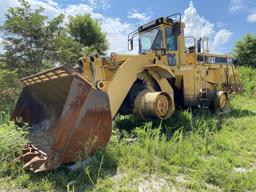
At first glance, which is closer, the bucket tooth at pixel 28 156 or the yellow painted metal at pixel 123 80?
the bucket tooth at pixel 28 156

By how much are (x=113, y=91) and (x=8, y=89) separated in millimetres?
6904

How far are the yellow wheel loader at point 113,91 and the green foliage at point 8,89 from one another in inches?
194

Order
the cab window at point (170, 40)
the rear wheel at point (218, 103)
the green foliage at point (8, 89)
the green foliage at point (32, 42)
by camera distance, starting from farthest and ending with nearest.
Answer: the green foliage at point (32, 42)
the green foliage at point (8, 89)
the rear wheel at point (218, 103)
the cab window at point (170, 40)

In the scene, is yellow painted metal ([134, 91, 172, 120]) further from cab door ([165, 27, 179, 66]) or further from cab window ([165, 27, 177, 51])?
cab window ([165, 27, 177, 51])

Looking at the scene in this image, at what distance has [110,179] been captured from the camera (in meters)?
4.39

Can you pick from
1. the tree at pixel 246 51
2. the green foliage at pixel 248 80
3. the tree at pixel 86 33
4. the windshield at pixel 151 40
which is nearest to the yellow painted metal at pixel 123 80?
the windshield at pixel 151 40

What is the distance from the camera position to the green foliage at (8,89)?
38.4ft

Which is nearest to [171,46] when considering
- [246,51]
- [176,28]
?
[176,28]

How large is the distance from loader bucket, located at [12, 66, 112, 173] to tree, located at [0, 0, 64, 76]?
8923 millimetres

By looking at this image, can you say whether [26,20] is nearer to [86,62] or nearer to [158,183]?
A: [86,62]

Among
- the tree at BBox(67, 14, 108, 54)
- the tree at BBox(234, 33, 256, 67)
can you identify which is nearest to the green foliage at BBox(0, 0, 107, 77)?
the tree at BBox(67, 14, 108, 54)

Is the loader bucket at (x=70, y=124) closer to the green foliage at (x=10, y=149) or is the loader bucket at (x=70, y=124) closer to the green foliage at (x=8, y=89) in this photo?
the green foliage at (x=10, y=149)

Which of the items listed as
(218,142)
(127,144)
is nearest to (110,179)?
(127,144)

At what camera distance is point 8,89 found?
39.1 ft
